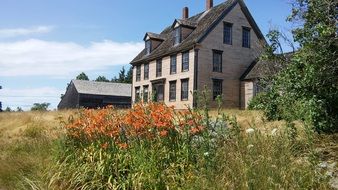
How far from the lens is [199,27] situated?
111 ft

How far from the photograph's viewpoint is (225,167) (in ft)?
17.6

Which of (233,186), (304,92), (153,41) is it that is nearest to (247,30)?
(153,41)

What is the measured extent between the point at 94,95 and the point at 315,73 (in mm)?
48937

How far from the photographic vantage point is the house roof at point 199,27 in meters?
32.1

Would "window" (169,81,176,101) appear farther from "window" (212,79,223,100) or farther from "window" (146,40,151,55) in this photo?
"window" (146,40,151,55)

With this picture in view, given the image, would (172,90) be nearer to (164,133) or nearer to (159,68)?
(159,68)

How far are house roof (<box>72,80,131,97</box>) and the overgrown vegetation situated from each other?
4693 cm

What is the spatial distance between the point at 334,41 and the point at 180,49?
24637 mm

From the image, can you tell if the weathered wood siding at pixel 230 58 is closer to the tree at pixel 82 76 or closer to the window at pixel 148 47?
the window at pixel 148 47

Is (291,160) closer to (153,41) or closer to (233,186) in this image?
(233,186)

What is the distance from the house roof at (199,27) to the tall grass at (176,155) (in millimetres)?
24483

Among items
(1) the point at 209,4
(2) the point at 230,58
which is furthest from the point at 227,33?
(1) the point at 209,4

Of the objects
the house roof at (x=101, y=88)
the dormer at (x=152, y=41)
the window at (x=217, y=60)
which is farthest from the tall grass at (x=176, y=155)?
the house roof at (x=101, y=88)

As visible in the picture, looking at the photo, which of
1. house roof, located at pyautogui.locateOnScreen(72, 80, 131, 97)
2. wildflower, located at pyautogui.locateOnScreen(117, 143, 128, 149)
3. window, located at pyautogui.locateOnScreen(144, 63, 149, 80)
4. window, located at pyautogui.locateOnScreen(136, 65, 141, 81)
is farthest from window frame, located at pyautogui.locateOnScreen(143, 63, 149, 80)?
wildflower, located at pyautogui.locateOnScreen(117, 143, 128, 149)
